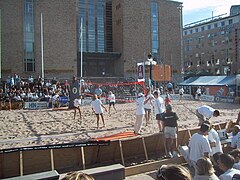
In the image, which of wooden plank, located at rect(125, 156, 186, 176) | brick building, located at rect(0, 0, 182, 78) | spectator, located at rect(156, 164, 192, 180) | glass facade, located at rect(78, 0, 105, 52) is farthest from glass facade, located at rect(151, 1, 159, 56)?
spectator, located at rect(156, 164, 192, 180)

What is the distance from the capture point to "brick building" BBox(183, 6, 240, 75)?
61156mm

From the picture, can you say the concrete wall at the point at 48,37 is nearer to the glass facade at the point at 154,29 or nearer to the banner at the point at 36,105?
the glass facade at the point at 154,29

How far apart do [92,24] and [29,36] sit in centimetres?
1169

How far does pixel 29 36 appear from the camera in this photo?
126 feet

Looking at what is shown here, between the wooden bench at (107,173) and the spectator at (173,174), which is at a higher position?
the spectator at (173,174)

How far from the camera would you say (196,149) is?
548cm

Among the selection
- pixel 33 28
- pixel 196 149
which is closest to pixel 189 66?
pixel 33 28

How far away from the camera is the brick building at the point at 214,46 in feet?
201

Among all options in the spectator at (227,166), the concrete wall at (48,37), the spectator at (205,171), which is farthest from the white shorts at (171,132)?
the concrete wall at (48,37)

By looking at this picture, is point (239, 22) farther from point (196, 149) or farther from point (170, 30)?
point (196, 149)

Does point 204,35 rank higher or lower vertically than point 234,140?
higher

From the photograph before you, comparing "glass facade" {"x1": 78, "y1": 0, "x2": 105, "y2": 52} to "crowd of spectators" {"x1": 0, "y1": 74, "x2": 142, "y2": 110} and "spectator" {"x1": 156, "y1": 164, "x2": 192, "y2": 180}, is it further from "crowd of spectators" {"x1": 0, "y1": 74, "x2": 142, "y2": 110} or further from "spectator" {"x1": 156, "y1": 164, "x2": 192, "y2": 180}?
"spectator" {"x1": 156, "y1": 164, "x2": 192, "y2": 180}

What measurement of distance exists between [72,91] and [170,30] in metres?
33.9

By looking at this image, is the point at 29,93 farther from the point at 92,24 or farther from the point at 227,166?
the point at 92,24
